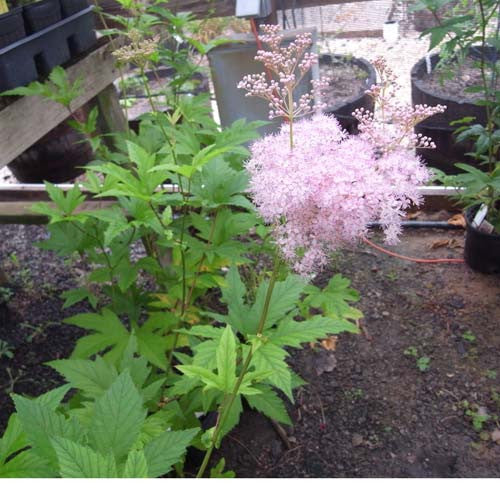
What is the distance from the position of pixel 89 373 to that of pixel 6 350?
97cm

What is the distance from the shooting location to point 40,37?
66.6 inches

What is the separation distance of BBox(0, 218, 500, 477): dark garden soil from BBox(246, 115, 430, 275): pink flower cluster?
2.82ft

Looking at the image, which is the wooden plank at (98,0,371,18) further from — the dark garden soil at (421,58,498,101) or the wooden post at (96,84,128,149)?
the dark garden soil at (421,58,498,101)

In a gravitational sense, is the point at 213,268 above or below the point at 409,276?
above

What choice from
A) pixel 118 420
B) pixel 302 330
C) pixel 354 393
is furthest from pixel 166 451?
pixel 354 393

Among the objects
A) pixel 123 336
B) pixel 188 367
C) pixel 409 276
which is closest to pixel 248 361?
pixel 188 367

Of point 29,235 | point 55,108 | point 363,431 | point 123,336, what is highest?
point 55,108

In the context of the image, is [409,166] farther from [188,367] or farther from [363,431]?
[363,431]

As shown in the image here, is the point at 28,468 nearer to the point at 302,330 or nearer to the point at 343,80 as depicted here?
the point at 302,330

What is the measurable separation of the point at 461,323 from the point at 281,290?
1020 millimetres

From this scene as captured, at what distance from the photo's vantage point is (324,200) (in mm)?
738

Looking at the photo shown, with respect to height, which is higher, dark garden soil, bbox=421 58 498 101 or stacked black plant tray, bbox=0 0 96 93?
stacked black plant tray, bbox=0 0 96 93

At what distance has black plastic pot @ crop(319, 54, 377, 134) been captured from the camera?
7.86 ft

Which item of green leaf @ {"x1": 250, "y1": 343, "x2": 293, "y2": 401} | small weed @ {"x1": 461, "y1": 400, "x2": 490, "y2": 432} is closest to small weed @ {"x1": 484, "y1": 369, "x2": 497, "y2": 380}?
small weed @ {"x1": 461, "y1": 400, "x2": 490, "y2": 432}
